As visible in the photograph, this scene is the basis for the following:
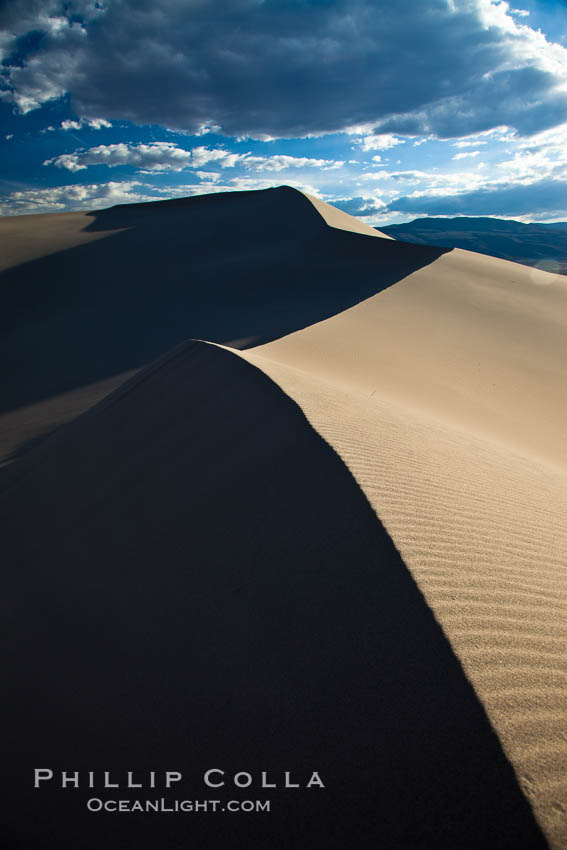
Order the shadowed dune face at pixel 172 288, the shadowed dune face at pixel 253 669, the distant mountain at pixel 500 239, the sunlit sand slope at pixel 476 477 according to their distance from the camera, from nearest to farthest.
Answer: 1. the shadowed dune face at pixel 253 669
2. the sunlit sand slope at pixel 476 477
3. the shadowed dune face at pixel 172 288
4. the distant mountain at pixel 500 239

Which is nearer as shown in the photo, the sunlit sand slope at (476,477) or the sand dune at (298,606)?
the sand dune at (298,606)

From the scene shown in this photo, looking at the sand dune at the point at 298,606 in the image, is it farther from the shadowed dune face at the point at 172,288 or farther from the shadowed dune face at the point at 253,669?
the shadowed dune face at the point at 172,288

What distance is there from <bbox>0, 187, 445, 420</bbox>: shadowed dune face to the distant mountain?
196ft

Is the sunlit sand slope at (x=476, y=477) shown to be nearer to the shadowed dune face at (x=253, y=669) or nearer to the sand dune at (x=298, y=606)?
the sand dune at (x=298, y=606)

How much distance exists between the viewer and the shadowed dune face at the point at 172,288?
10.9 metres

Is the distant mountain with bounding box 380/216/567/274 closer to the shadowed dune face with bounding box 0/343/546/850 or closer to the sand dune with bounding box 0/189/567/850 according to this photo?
the sand dune with bounding box 0/189/567/850

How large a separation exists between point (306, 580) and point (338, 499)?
0.63 m

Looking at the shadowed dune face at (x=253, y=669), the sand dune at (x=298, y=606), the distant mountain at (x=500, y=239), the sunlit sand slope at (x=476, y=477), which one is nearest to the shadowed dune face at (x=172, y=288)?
the sunlit sand slope at (x=476, y=477)

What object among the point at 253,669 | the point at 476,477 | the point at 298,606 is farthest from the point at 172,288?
the point at 253,669

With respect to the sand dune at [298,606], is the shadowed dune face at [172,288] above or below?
above

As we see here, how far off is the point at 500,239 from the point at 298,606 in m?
118

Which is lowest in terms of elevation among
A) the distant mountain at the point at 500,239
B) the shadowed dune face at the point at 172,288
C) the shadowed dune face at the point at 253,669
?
the shadowed dune face at the point at 253,669

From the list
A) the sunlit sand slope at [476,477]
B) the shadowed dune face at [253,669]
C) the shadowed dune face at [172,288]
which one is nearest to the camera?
the shadowed dune face at [253,669]

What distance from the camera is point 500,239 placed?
103 metres
